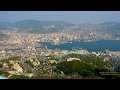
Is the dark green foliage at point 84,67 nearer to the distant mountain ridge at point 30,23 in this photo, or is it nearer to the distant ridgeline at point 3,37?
the distant mountain ridge at point 30,23

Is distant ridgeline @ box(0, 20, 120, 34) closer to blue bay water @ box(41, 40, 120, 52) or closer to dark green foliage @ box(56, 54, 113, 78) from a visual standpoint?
blue bay water @ box(41, 40, 120, 52)

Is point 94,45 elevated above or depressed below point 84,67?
above

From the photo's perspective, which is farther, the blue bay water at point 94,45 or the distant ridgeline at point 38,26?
the distant ridgeline at point 38,26

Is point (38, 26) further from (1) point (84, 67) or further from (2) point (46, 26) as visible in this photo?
(1) point (84, 67)

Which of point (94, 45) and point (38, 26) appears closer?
point (94, 45)

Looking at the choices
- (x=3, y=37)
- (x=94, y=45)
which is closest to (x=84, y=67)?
(x=94, y=45)

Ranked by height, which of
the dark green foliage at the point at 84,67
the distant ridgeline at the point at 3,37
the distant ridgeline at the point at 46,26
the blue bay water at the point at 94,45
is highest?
the distant ridgeline at the point at 46,26

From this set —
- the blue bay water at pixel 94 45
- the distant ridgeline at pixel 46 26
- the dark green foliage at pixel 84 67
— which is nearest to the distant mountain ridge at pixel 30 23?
the distant ridgeline at pixel 46 26

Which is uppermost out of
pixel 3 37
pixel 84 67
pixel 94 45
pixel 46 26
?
pixel 46 26

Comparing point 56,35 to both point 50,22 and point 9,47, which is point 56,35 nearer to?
point 50,22
